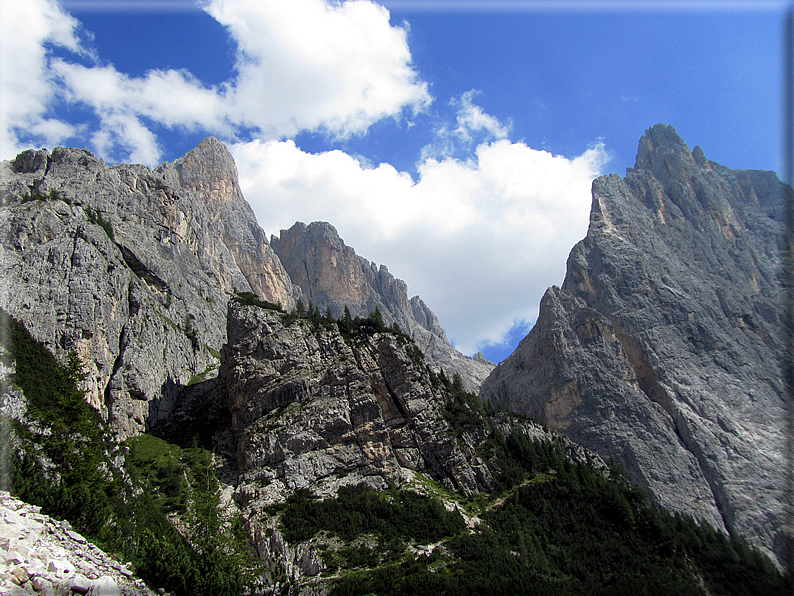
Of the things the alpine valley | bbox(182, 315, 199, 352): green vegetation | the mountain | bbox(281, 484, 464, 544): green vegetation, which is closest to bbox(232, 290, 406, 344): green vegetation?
the alpine valley

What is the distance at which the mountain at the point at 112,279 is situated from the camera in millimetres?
96000

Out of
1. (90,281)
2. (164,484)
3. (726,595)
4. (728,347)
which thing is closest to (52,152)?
(90,281)

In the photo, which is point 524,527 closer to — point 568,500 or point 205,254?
point 568,500

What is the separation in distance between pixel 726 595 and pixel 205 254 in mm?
173549

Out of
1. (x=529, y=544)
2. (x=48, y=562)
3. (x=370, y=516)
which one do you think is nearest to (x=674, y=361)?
(x=529, y=544)

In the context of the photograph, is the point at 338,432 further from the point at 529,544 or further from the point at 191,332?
the point at 191,332

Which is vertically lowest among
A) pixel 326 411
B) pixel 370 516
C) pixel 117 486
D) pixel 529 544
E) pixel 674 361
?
pixel 529 544

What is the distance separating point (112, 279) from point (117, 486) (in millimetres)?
59706

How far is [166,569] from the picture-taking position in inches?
1725

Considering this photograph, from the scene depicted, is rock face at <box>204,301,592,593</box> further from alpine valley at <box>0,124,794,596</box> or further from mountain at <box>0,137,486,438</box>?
mountain at <box>0,137,486,438</box>

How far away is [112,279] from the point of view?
368 ft

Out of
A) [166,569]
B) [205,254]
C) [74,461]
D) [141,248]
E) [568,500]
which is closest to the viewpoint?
[166,569]

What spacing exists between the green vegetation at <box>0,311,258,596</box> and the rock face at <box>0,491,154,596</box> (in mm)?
8301

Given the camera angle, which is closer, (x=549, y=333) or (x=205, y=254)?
(x=549, y=333)
